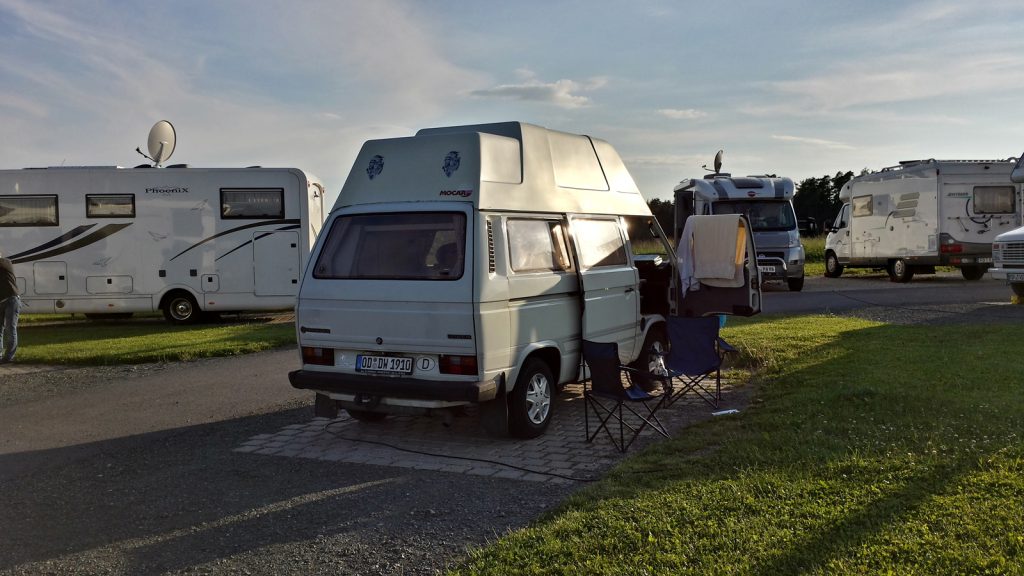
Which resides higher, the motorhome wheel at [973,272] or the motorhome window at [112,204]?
the motorhome window at [112,204]

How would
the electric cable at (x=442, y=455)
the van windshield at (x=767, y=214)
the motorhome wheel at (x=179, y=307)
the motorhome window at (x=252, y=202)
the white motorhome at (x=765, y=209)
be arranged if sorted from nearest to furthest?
the electric cable at (x=442, y=455) → the motorhome window at (x=252, y=202) → the motorhome wheel at (x=179, y=307) → the white motorhome at (x=765, y=209) → the van windshield at (x=767, y=214)

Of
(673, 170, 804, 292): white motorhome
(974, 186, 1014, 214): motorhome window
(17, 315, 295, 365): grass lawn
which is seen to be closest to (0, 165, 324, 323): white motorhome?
(17, 315, 295, 365): grass lawn

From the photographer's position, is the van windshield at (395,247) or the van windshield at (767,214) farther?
the van windshield at (767,214)

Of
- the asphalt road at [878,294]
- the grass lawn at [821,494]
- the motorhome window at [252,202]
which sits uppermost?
the motorhome window at [252,202]

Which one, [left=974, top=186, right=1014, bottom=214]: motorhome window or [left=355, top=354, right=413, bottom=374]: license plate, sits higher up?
[left=974, top=186, right=1014, bottom=214]: motorhome window

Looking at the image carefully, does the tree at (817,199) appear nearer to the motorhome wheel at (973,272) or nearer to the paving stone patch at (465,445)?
the motorhome wheel at (973,272)

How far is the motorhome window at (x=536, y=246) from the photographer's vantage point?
730 centimetres

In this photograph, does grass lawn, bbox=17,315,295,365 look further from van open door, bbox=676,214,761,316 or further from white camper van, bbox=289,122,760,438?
van open door, bbox=676,214,761,316

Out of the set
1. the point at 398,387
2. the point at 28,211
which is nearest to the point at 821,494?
the point at 398,387

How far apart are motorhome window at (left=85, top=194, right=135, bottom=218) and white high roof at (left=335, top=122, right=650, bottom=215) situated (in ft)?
36.8

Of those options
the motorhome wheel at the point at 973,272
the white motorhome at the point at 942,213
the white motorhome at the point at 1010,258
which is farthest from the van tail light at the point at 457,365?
the motorhome wheel at the point at 973,272

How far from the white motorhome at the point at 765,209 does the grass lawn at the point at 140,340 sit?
10.2 metres

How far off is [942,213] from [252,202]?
54.9 ft

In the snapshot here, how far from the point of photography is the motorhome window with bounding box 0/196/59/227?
56.4 feet
